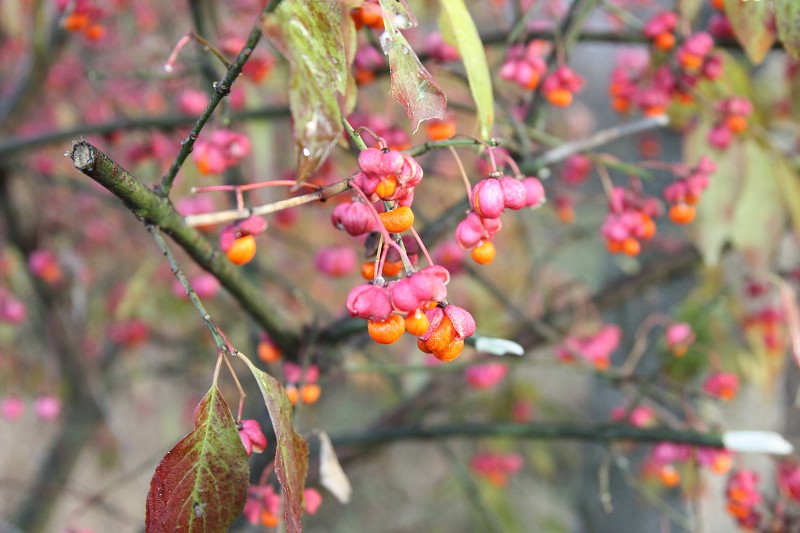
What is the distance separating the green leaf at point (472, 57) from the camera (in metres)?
0.60

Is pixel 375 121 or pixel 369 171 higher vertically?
pixel 375 121

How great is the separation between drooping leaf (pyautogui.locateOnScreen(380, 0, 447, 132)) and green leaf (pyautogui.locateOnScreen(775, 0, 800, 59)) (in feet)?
1.31

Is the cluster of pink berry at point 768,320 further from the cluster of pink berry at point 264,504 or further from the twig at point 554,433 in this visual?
the cluster of pink berry at point 264,504

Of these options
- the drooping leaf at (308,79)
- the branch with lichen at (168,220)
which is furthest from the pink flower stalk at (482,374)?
the drooping leaf at (308,79)

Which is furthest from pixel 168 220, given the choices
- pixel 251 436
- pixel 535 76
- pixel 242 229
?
pixel 535 76

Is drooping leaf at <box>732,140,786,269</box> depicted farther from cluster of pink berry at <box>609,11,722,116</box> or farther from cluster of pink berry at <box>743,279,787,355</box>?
cluster of pink berry at <box>743,279,787,355</box>

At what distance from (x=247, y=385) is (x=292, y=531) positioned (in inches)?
74.1

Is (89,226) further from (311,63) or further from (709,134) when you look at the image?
(311,63)

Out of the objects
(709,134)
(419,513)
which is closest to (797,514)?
(709,134)

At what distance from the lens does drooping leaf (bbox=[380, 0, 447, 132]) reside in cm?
52

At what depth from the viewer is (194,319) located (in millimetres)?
2529

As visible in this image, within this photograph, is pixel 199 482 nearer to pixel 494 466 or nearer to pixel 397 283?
pixel 397 283

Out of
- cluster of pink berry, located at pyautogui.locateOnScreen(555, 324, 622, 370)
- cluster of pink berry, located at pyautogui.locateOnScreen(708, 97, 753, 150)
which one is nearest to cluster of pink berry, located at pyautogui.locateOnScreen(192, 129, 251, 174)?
cluster of pink berry, located at pyautogui.locateOnScreen(708, 97, 753, 150)

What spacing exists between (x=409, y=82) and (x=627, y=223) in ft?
1.76
